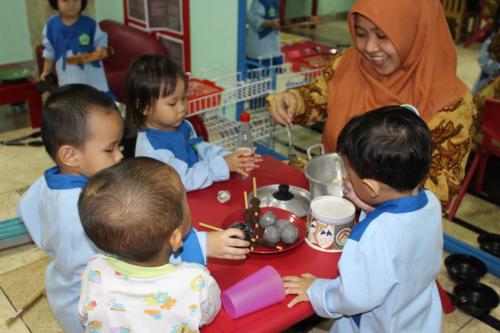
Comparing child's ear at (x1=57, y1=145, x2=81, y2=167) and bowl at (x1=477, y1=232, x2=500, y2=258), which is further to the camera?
bowl at (x1=477, y1=232, x2=500, y2=258)

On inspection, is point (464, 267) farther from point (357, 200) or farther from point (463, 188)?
point (357, 200)

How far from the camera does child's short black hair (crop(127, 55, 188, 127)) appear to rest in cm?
205

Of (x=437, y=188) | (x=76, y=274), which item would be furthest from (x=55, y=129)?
(x=437, y=188)

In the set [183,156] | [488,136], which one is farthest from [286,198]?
[488,136]

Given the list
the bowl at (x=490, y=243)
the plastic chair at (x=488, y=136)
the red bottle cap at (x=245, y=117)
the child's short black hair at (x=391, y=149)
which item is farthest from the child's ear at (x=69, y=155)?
the bowl at (x=490, y=243)

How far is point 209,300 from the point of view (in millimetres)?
1278

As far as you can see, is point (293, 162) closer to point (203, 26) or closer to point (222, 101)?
point (222, 101)

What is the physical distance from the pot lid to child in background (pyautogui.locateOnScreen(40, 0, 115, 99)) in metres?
2.61

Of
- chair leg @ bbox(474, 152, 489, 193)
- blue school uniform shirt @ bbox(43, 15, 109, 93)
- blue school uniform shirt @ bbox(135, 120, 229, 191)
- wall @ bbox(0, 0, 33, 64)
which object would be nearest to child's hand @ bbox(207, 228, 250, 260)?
blue school uniform shirt @ bbox(135, 120, 229, 191)

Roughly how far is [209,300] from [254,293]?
163 mm

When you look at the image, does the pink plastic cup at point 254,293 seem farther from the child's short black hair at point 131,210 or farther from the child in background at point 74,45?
the child in background at point 74,45

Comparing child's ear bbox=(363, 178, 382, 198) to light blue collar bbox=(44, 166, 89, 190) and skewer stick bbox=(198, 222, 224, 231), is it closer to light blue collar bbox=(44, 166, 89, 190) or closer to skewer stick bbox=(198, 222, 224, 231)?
skewer stick bbox=(198, 222, 224, 231)

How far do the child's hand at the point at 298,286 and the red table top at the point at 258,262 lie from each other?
0.02 meters

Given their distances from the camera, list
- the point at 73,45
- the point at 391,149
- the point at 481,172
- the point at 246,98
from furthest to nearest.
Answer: the point at 73,45, the point at 481,172, the point at 246,98, the point at 391,149
